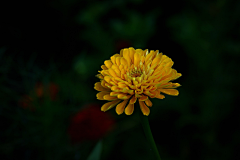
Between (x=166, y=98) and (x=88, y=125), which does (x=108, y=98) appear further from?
(x=166, y=98)

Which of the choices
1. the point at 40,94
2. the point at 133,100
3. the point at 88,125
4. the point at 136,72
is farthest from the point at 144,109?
the point at 40,94

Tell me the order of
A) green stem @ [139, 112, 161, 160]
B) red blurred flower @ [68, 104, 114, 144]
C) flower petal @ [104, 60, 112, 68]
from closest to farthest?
green stem @ [139, 112, 161, 160] < flower petal @ [104, 60, 112, 68] < red blurred flower @ [68, 104, 114, 144]

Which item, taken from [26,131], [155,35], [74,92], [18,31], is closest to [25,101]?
[26,131]

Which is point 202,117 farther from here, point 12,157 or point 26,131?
point 12,157

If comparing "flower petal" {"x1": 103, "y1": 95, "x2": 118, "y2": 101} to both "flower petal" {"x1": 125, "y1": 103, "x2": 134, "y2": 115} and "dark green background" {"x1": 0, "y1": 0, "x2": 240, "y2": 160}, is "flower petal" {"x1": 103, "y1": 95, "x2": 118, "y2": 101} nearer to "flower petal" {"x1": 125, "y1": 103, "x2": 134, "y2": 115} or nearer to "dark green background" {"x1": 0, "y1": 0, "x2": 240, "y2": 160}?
"flower petal" {"x1": 125, "y1": 103, "x2": 134, "y2": 115}

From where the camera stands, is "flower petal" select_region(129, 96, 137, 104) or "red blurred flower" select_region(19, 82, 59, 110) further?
"red blurred flower" select_region(19, 82, 59, 110)

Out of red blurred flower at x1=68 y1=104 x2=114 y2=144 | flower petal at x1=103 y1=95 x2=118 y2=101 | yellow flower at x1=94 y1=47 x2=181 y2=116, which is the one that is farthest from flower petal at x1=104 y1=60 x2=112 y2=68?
red blurred flower at x1=68 y1=104 x2=114 y2=144
